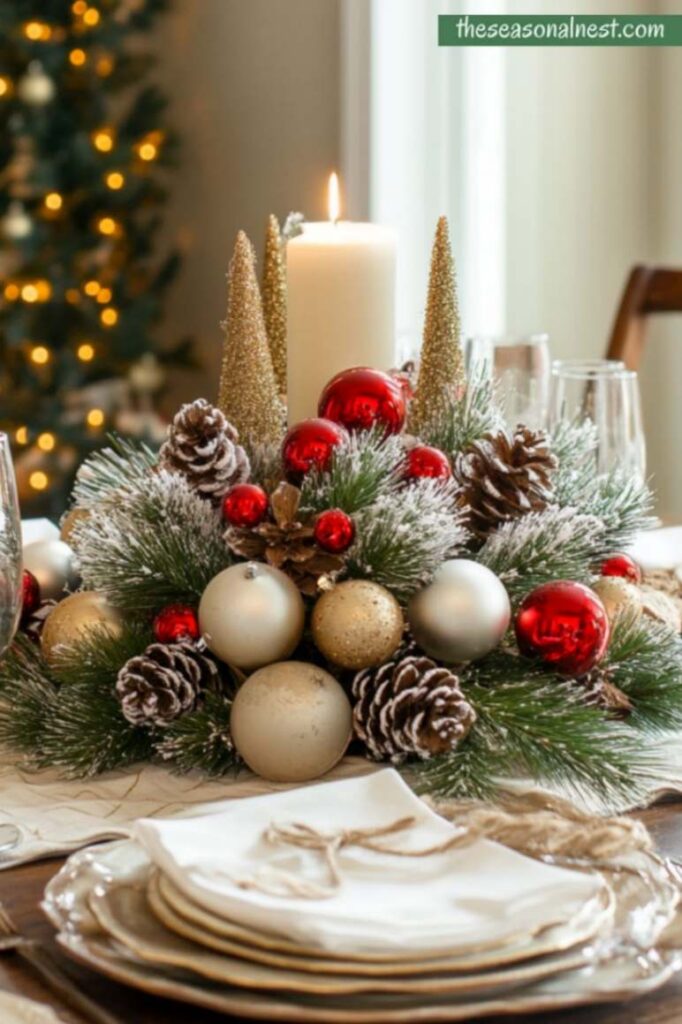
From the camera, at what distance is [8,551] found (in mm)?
703

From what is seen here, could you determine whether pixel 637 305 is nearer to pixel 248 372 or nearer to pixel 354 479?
pixel 248 372

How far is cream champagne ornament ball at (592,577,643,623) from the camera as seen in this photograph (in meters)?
0.90

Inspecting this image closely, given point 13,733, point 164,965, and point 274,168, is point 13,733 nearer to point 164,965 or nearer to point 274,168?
point 164,965

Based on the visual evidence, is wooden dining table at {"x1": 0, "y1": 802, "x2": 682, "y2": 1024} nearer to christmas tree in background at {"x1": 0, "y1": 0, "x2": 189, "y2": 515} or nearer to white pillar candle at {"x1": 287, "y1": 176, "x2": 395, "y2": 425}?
white pillar candle at {"x1": 287, "y1": 176, "x2": 395, "y2": 425}

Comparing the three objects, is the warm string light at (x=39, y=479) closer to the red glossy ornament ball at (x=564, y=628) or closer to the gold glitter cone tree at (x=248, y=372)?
the gold glitter cone tree at (x=248, y=372)

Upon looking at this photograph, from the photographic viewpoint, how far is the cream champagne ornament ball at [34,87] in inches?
123

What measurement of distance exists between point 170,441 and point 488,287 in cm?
196

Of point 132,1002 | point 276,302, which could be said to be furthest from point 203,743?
point 276,302

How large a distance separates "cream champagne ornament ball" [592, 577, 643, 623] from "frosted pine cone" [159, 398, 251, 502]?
9.1 inches

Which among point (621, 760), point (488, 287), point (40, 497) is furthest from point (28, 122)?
point (621, 760)

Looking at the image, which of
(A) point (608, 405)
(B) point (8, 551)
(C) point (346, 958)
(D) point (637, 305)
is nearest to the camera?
(C) point (346, 958)

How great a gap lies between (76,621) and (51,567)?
11 cm

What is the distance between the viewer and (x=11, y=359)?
3.18 m

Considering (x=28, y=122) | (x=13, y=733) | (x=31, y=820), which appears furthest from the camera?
(x=28, y=122)
